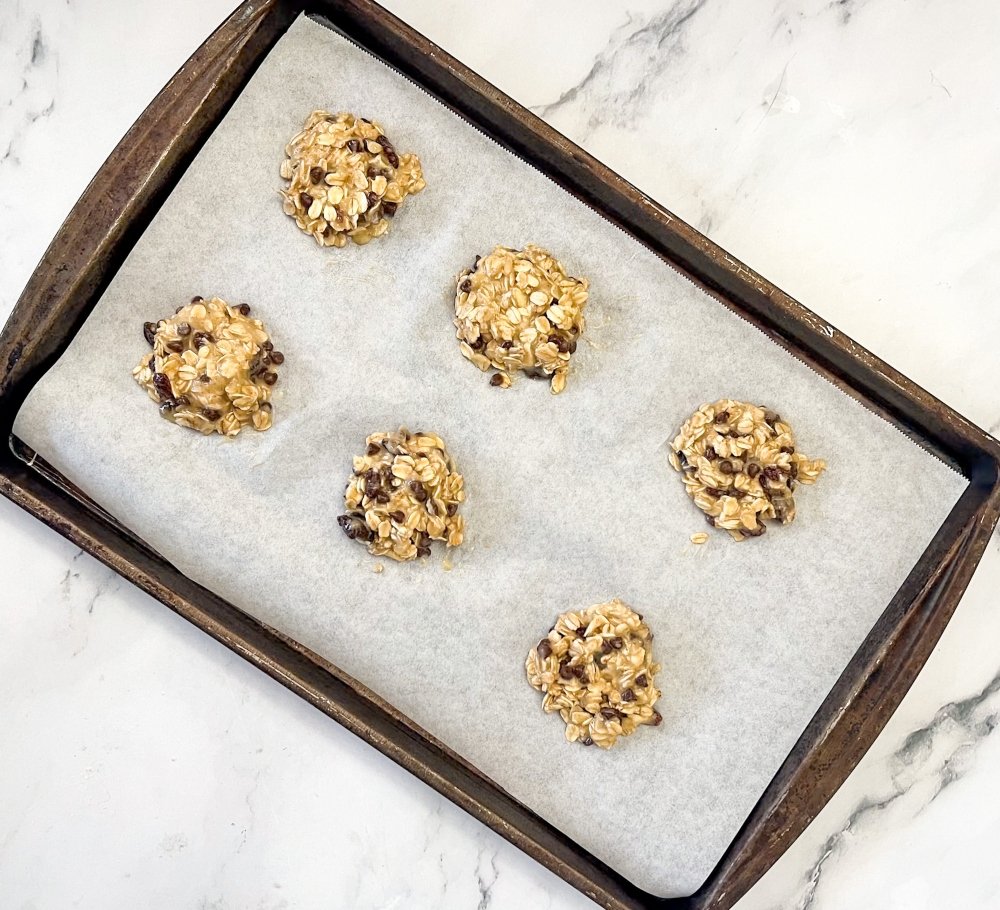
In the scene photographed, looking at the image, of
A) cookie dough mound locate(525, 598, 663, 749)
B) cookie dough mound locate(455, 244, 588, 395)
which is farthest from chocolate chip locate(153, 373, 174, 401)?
cookie dough mound locate(525, 598, 663, 749)

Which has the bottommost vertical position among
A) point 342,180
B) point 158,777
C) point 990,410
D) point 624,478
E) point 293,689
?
point 158,777

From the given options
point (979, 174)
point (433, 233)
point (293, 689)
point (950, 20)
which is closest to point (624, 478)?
point (433, 233)

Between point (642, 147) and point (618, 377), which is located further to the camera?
point (642, 147)

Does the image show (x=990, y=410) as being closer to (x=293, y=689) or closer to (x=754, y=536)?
(x=754, y=536)

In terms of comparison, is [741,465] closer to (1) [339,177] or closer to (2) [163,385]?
(1) [339,177]

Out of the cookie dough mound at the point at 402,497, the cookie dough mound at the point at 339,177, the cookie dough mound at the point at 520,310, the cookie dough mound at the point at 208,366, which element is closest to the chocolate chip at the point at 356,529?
the cookie dough mound at the point at 402,497

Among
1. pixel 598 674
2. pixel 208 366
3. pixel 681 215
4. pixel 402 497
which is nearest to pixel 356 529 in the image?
pixel 402 497

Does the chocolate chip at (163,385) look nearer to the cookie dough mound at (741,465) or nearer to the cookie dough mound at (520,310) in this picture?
the cookie dough mound at (520,310)
